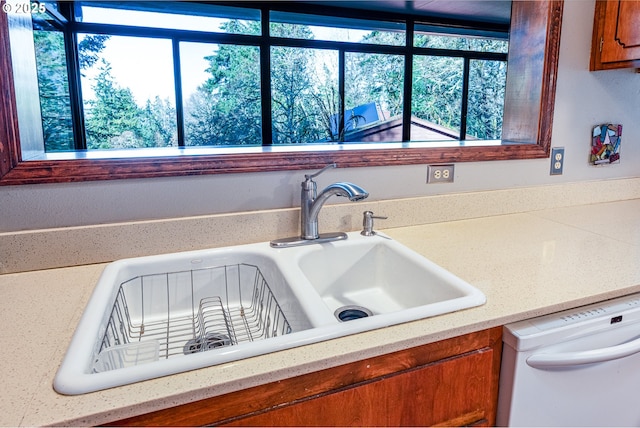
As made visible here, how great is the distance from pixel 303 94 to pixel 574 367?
171 inches

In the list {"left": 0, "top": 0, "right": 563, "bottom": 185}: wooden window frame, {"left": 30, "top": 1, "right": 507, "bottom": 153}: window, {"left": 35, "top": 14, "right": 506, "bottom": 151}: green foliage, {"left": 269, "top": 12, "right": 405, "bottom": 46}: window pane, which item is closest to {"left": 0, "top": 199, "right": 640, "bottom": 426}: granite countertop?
{"left": 0, "top": 0, "right": 563, "bottom": 185}: wooden window frame

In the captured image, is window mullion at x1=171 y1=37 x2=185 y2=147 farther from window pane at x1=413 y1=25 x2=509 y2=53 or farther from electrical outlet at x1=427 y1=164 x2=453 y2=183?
electrical outlet at x1=427 y1=164 x2=453 y2=183

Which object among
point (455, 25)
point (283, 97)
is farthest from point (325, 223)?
point (455, 25)

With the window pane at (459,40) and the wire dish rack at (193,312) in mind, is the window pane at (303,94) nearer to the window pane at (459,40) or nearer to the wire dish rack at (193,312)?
the window pane at (459,40)

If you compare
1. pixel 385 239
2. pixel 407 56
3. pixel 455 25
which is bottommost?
pixel 385 239

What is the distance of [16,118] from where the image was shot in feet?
3.38

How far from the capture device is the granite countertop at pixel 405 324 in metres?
0.61

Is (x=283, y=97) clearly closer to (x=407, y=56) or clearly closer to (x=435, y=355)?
(x=407, y=56)

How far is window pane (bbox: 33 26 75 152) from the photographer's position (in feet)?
11.4

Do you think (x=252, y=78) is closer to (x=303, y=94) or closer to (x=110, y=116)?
(x=303, y=94)

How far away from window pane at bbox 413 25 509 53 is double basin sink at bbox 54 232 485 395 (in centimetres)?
487

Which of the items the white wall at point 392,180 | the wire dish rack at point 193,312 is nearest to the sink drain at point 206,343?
the wire dish rack at point 193,312


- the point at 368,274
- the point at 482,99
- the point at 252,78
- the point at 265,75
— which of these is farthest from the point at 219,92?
the point at 368,274

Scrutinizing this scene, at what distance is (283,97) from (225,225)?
377 centimetres
